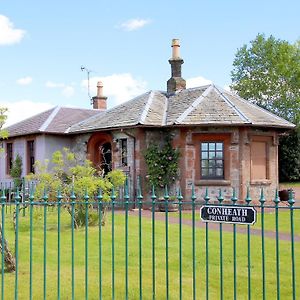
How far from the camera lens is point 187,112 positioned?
64.4 feet

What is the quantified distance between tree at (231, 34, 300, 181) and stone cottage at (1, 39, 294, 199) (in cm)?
2121

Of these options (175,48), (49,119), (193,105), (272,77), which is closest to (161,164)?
(193,105)

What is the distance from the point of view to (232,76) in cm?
4509

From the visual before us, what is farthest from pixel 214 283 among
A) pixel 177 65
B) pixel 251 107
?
pixel 177 65

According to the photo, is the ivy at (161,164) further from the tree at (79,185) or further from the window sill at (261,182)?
the tree at (79,185)

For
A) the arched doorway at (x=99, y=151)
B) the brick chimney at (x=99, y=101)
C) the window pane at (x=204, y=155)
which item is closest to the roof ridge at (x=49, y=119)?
the arched doorway at (x=99, y=151)

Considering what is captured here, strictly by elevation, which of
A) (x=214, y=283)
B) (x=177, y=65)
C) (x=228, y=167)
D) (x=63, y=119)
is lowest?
(x=214, y=283)

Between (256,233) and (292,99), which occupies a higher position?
(292,99)

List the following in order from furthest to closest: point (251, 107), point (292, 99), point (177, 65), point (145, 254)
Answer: point (292, 99), point (177, 65), point (251, 107), point (145, 254)

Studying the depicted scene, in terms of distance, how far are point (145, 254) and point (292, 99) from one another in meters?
34.9

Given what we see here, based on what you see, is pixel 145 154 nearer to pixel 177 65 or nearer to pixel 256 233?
pixel 177 65

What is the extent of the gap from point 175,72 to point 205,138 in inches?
204

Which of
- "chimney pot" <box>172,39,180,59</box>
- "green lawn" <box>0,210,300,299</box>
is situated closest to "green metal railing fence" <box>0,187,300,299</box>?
"green lawn" <box>0,210,300,299</box>

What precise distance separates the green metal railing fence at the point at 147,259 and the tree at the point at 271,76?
29008 mm
